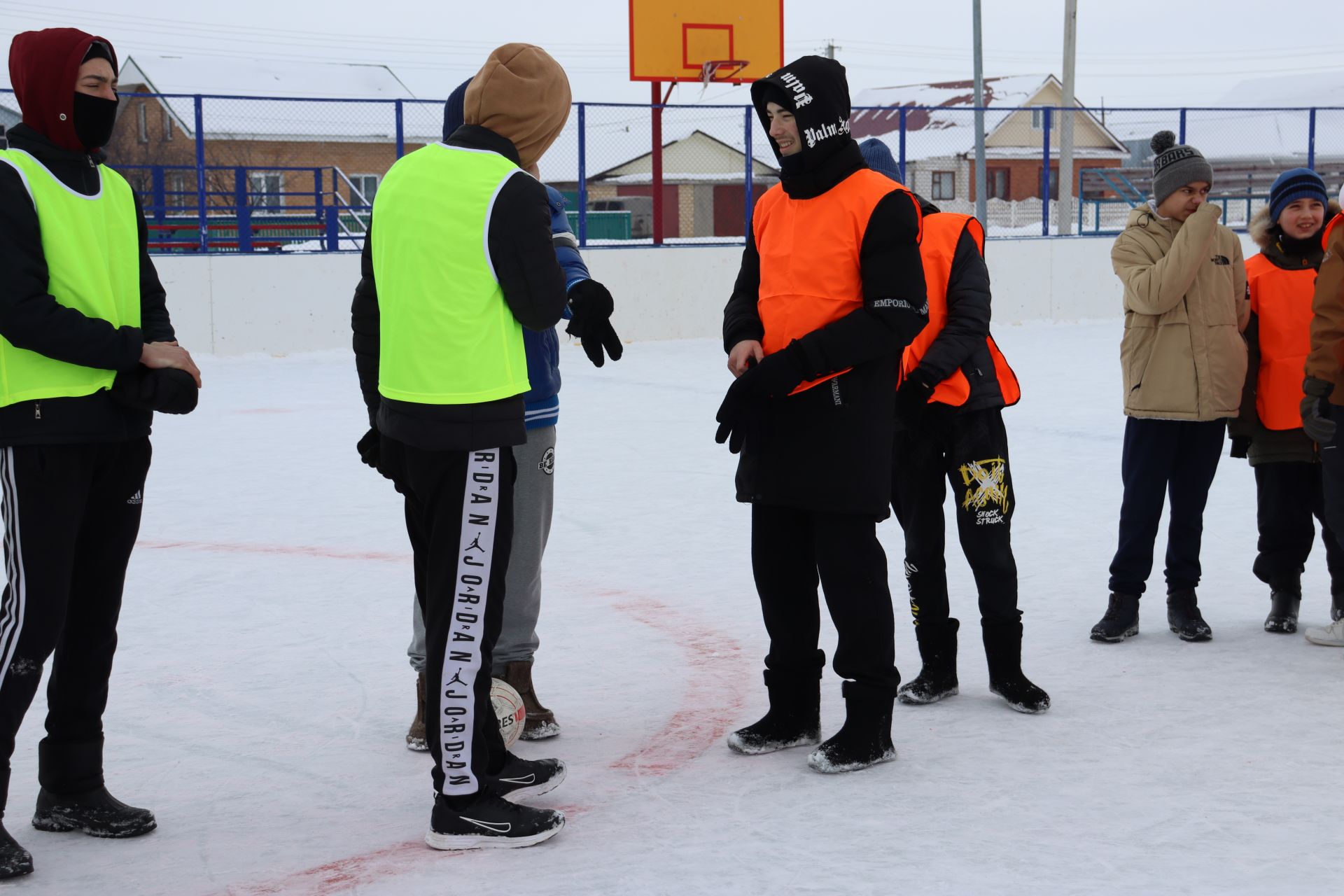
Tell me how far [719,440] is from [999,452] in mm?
722

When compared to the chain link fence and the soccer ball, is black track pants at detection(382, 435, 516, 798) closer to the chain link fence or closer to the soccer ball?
the soccer ball

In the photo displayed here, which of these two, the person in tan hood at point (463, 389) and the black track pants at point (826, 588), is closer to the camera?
the person in tan hood at point (463, 389)

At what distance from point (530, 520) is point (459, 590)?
65 centimetres

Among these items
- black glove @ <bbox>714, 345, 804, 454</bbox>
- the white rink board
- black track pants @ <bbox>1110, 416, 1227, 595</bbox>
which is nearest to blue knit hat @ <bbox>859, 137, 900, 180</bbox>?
black glove @ <bbox>714, 345, 804, 454</bbox>

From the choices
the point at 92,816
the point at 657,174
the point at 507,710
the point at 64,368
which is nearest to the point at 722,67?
the point at 657,174

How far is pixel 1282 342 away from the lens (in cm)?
388

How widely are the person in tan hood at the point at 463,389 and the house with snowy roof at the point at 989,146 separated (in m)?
11.0

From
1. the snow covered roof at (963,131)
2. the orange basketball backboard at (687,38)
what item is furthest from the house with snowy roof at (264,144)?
the snow covered roof at (963,131)

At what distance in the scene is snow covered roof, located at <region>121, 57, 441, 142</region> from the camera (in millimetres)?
13242

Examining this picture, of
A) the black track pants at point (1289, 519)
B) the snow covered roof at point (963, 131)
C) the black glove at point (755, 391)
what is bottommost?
the black track pants at point (1289, 519)

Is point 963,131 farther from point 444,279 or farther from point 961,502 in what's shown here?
point 444,279

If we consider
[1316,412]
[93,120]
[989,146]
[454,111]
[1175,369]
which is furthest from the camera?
[989,146]

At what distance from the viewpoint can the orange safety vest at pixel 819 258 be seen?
2750 millimetres

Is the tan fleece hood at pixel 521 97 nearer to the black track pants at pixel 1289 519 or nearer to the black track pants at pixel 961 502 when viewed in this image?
the black track pants at pixel 961 502
